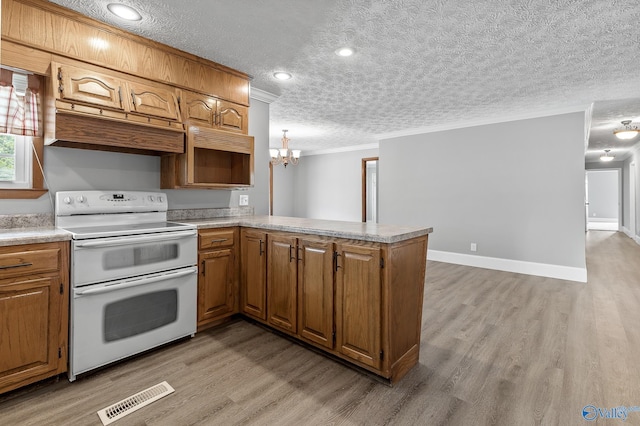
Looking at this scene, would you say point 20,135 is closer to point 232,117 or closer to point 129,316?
point 129,316

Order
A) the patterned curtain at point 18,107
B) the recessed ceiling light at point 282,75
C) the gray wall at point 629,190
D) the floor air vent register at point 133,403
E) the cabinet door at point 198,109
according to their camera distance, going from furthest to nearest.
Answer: the gray wall at point 629,190
the recessed ceiling light at point 282,75
the cabinet door at point 198,109
the patterned curtain at point 18,107
the floor air vent register at point 133,403

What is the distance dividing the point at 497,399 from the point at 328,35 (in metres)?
2.74

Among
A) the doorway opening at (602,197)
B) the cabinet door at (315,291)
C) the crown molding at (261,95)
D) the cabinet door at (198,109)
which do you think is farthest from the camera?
the doorway opening at (602,197)

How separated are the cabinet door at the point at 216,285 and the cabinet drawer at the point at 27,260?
0.96 m

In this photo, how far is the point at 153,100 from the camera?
2.58 meters

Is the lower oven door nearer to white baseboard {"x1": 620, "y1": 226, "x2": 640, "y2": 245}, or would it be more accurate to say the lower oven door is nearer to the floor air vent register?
the floor air vent register

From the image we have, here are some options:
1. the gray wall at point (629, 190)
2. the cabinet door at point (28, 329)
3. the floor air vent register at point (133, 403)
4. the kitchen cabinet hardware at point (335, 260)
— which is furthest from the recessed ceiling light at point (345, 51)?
the gray wall at point (629, 190)

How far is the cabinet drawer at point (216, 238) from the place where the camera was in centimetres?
268

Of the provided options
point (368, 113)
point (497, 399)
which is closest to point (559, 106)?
point (368, 113)

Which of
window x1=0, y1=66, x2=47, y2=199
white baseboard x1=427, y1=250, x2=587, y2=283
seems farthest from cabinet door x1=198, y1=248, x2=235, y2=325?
white baseboard x1=427, y1=250, x2=587, y2=283

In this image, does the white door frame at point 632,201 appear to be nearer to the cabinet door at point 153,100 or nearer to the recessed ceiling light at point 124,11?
the cabinet door at point 153,100

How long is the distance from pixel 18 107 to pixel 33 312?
138 centimetres

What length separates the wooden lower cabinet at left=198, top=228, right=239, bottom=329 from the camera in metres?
2.69

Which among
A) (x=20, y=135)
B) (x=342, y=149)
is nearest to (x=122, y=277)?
(x=20, y=135)
